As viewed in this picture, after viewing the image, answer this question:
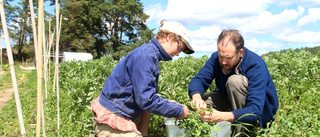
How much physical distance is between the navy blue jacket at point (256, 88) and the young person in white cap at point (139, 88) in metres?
0.58

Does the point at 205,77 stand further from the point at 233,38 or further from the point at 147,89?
the point at 147,89

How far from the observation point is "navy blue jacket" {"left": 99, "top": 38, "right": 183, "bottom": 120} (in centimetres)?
187

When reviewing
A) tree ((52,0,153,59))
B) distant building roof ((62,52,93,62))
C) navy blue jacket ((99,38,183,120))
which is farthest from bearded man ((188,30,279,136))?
tree ((52,0,153,59))

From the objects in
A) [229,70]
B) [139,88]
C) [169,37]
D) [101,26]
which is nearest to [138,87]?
[139,88]

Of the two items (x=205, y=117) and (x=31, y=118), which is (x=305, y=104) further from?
(x=31, y=118)

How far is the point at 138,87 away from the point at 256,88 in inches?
41.9

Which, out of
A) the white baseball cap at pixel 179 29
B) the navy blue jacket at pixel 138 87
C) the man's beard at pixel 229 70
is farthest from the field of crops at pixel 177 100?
the white baseball cap at pixel 179 29

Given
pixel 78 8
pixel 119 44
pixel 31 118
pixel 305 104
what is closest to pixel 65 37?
pixel 78 8

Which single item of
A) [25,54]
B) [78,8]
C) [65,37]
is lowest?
[25,54]

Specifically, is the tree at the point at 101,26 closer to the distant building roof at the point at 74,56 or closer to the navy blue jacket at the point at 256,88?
the distant building roof at the point at 74,56

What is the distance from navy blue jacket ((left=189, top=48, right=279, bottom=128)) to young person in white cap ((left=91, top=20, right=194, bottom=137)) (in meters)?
0.58

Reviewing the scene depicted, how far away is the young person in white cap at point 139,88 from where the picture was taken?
188 centimetres

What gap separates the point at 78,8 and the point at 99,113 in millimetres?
33730

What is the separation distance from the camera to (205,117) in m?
2.01
